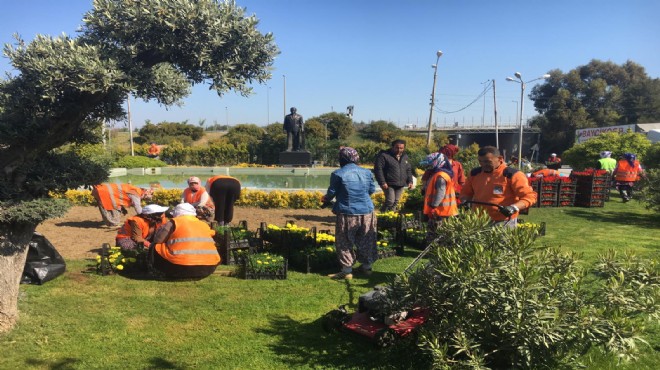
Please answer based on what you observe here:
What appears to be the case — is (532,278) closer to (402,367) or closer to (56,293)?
(402,367)

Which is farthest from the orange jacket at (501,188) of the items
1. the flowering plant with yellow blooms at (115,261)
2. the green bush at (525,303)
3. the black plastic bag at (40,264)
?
the black plastic bag at (40,264)

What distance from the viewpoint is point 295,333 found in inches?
158

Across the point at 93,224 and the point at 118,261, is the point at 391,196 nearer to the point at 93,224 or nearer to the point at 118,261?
the point at 118,261

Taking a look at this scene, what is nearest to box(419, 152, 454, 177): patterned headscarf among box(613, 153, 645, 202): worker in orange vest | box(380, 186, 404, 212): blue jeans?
box(380, 186, 404, 212): blue jeans

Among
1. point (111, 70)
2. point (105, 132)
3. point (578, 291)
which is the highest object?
point (111, 70)

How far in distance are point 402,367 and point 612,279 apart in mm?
1515

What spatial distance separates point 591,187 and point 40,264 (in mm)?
12420

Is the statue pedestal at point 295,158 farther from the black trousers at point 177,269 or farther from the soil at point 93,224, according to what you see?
the black trousers at point 177,269

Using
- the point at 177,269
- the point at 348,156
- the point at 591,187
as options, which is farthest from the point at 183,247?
the point at 591,187

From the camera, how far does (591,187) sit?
39.6ft

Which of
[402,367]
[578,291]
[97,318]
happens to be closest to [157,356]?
[97,318]

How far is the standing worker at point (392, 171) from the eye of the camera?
28.7 ft

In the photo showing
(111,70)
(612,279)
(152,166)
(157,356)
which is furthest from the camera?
(152,166)

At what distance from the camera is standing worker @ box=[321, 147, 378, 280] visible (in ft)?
17.8
